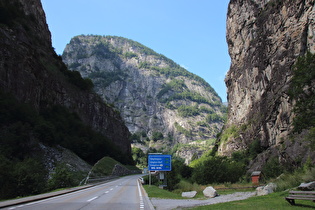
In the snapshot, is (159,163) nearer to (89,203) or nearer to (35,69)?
(89,203)

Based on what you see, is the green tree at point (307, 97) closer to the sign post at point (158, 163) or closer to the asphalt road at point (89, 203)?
the sign post at point (158, 163)

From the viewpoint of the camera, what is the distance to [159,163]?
29.6 m

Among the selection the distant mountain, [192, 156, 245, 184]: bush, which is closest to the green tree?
[192, 156, 245, 184]: bush

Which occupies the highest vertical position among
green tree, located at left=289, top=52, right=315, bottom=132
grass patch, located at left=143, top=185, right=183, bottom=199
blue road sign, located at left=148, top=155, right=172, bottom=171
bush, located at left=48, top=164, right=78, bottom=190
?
green tree, located at left=289, top=52, right=315, bottom=132

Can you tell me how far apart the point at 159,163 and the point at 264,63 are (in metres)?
44.6

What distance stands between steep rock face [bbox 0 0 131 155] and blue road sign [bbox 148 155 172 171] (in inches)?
1034

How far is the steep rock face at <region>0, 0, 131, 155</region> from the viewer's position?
132 feet

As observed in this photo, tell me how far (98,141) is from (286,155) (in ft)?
158

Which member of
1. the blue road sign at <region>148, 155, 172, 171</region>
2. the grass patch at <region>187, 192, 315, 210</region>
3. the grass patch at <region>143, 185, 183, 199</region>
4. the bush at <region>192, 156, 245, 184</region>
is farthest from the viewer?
the bush at <region>192, 156, 245, 184</region>

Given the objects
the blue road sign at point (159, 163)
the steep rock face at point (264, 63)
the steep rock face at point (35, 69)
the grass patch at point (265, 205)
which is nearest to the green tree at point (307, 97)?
the steep rock face at point (264, 63)

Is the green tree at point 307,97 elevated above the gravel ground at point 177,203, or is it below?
above

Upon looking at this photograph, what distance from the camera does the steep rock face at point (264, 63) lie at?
48.1 m

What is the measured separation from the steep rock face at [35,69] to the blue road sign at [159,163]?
1034 inches

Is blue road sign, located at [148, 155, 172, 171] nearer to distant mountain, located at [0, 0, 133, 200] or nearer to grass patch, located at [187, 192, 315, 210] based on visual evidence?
distant mountain, located at [0, 0, 133, 200]
